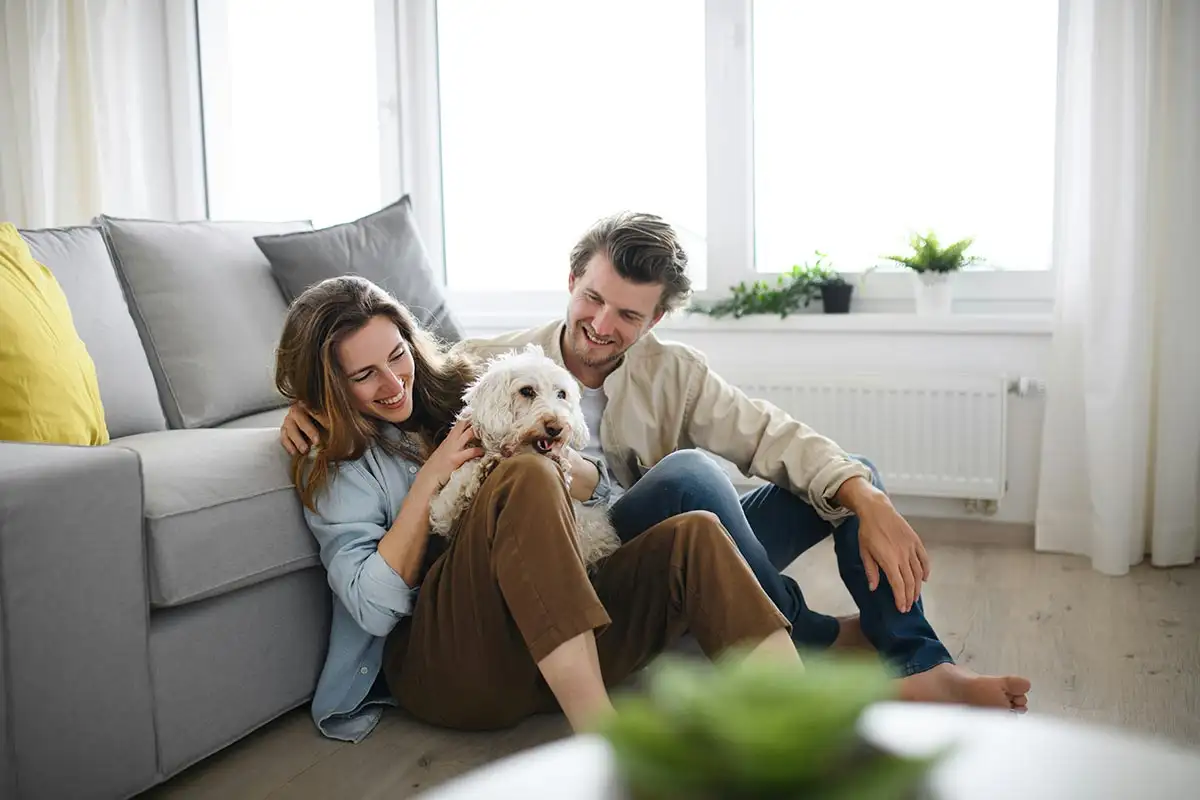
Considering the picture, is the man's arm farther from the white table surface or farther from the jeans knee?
the white table surface

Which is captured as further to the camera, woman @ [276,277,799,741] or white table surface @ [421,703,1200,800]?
woman @ [276,277,799,741]

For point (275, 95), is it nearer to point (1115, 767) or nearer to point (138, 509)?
point (138, 509)

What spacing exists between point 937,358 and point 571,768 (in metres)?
2.65

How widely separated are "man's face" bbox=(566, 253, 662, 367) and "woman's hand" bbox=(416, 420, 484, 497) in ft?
1.06

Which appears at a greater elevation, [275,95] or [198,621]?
[275,95]

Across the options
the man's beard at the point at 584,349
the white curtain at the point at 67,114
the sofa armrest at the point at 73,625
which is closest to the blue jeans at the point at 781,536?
the man's beard at the point at 584,349

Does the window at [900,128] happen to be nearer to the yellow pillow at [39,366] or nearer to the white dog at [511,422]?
the white dog at [511,422]

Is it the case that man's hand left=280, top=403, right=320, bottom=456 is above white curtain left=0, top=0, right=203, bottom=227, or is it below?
below

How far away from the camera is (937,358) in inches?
126

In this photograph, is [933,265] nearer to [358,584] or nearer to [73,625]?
[358,584]

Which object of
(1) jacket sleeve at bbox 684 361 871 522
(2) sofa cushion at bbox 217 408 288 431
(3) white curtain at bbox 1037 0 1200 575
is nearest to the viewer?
(1) jacket sleeve at bbox 684 361 871 522

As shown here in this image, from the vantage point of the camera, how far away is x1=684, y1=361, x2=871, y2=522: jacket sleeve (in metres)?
1.95

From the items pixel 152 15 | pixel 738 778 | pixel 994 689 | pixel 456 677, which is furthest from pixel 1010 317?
pixel 152 15

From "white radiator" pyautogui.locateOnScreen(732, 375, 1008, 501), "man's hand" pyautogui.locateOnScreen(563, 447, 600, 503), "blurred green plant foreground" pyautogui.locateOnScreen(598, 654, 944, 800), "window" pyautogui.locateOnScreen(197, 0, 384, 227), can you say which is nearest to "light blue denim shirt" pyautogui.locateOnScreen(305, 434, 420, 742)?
"man's hand" pyautogui.locateOnScreen(563, 447, 600, 503)
